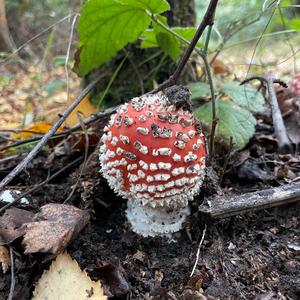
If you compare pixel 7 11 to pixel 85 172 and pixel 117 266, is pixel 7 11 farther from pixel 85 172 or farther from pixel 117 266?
pixel 117 266

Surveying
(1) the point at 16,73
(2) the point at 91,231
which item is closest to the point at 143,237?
(2) the point at 91,231

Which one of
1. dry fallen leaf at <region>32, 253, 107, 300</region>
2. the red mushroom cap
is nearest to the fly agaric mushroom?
the red mushroom cap

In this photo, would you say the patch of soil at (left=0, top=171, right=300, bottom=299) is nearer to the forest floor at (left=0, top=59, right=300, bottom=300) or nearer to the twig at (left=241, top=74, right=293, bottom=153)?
the forest floor at (left=0, top=59, right=300, bottom=300)

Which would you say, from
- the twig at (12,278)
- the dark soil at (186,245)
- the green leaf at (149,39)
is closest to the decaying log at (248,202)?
the dark soil at (186,245)

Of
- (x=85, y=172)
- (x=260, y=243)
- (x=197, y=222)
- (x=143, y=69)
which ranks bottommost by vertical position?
(x=260, y=243)

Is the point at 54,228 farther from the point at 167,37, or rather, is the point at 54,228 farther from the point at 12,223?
the point at 167,37

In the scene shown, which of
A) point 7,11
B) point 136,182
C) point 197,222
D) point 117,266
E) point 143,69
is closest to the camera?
point 117,266
